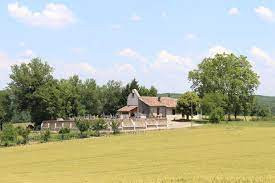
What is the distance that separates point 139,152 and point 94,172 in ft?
62.6

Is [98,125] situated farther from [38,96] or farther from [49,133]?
[38,96]

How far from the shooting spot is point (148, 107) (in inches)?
5512

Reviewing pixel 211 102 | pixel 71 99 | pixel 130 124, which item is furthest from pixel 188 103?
pixel 130 124

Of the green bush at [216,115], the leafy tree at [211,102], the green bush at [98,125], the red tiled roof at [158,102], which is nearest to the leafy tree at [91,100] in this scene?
the red tiled roof at [158,102]

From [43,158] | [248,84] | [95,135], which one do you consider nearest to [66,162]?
[43,158]

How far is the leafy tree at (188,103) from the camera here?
131 m

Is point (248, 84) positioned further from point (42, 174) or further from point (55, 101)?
point (42, 174)

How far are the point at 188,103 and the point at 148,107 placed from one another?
43.4ft

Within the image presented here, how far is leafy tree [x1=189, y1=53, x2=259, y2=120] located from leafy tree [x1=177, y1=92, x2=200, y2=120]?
12890mm

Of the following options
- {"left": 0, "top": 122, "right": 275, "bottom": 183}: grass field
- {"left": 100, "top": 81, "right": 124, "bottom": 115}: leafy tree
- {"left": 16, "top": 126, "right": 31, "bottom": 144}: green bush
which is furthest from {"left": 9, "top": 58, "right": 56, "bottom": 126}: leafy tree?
{"left": 0, "top": 122, "right": 275, "bottom": 183}: grass field

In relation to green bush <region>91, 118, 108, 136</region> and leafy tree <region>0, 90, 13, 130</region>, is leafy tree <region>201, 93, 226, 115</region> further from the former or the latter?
leafy tree <region>0, 90, 13, 130</region>

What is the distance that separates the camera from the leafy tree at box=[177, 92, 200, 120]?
429 feet

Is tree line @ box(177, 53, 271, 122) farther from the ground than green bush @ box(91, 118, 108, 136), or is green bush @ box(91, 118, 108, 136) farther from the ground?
tree line @ box(177, 53, 271, 122)

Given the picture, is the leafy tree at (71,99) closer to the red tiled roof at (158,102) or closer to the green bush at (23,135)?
the red tiled roof at (158,102)
